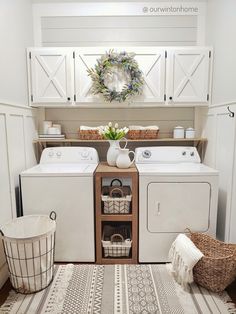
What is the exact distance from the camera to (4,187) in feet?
6.46

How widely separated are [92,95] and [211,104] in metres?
1.28

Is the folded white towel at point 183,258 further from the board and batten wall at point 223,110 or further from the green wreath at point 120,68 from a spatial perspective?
the green wreath at point 120,68

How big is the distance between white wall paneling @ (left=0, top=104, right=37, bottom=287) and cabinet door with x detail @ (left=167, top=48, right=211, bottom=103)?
1549mm

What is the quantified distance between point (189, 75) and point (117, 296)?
7.15 feet

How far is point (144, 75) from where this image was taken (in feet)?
8.10

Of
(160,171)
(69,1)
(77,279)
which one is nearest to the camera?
(77,279)

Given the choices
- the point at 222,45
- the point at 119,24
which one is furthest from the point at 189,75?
the point at 119,24

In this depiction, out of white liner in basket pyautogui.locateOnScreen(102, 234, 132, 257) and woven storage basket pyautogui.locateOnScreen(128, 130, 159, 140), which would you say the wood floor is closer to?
white liner in basket pyautogui.locateOnScreen(102, 234, 132, 257)

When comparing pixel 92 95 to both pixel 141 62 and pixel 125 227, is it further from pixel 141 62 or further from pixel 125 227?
pixel 125 227

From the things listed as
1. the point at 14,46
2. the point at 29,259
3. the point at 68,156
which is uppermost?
the point at 14,46

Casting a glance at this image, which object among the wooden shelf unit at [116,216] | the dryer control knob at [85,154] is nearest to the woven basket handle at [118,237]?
the wooden shelf unit at [116,216]

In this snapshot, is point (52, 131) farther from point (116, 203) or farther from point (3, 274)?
point (3, 274)

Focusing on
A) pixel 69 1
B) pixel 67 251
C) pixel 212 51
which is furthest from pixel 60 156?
pixel 212 51

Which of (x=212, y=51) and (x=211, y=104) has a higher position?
(x=212, y=51)
